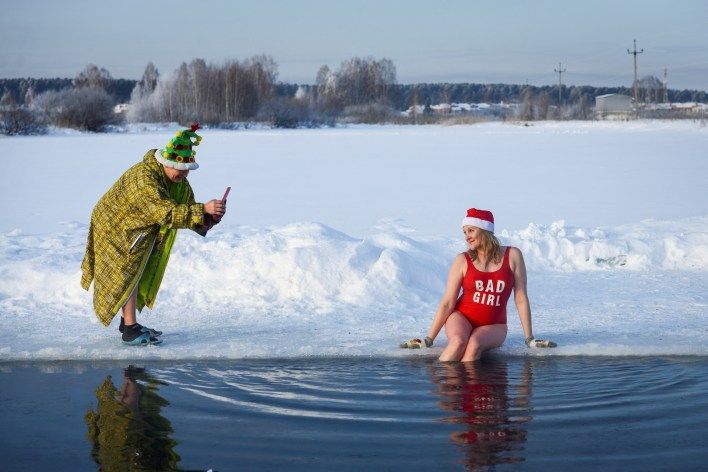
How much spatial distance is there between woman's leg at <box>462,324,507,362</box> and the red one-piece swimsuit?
0.05 m

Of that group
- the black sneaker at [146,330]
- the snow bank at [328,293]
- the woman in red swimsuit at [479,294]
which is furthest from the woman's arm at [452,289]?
the black sneaker at [146,330]

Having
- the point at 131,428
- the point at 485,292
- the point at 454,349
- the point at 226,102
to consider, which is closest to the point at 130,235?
the point at 131,428

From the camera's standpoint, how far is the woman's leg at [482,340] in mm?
5750

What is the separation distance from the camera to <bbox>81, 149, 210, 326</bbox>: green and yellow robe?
19.4 ft

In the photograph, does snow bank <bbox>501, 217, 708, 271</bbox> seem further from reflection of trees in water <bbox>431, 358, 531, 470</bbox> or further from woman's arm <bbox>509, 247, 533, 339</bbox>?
reflection of trees in water <bbox>431, 358, 531, 470</bbox>

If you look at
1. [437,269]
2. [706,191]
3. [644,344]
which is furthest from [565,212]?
[644,344]

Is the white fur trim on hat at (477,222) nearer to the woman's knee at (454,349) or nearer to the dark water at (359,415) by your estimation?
the woman's knee at (454,349)

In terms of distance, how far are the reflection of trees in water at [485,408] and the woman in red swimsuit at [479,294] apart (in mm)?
130

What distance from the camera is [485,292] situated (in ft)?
19.0

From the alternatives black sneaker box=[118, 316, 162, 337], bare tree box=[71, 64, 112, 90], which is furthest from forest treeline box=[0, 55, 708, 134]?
black sneaker box=[118, 316, 162, 337]

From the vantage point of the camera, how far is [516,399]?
488cm

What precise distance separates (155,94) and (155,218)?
77758 millimetres

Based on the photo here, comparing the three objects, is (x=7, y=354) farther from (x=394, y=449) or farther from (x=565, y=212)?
(x=565, y=212)

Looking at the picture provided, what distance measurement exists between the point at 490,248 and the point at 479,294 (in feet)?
0.97
